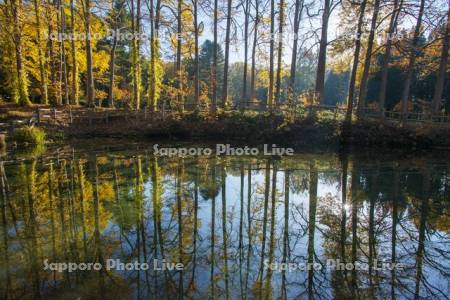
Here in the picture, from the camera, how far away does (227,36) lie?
20969 mm

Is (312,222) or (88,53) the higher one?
(88,53)

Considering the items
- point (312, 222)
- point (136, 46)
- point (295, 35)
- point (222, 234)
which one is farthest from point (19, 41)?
point (312, 222)

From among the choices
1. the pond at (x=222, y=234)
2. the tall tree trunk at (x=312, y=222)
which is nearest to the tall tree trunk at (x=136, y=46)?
the pond at (x=222, y=234)

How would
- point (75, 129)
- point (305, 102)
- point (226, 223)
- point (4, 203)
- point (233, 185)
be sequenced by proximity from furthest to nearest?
point (305, 102) → point (75, 129) → point (233, 185) → point (4, 203) → point (226, 223)

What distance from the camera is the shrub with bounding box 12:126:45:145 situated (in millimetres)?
15469

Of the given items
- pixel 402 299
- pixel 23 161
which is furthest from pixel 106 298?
pixel 23 161

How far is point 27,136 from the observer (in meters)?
15.5

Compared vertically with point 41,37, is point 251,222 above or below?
below

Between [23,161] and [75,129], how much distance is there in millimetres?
7659

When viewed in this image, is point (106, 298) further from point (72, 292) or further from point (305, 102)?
point (305, 102)

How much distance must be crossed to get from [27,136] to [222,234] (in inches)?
549

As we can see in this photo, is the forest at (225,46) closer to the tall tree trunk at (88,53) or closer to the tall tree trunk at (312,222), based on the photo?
the tall tree trunk at (88,53)

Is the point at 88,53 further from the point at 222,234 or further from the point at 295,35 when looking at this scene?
the point at 222,234

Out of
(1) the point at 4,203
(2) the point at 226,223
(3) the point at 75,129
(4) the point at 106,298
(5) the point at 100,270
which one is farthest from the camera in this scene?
(3) the point at 75,129
